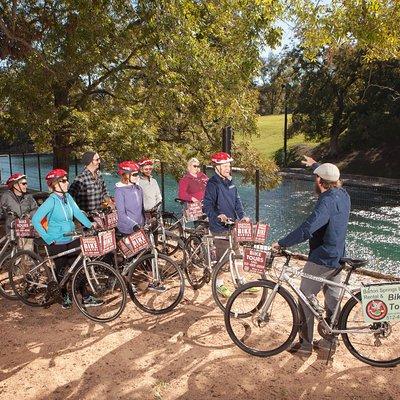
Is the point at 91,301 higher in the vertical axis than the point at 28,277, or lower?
lower

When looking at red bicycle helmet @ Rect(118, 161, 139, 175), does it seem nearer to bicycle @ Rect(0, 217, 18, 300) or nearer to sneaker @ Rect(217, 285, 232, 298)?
bicycle @ Rect(0, 217, 18, 300)

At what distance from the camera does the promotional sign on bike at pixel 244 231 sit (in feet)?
18.7

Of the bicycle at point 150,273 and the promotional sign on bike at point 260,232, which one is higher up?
the promotional sign on bike at point 260,232

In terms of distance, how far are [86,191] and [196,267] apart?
2206 mm

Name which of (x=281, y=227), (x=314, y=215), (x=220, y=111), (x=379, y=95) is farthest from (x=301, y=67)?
(x=314, y=215)

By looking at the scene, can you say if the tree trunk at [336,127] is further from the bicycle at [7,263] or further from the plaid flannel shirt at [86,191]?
the bicycle at [7,263]

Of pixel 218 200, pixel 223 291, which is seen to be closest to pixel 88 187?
pixel 218 200

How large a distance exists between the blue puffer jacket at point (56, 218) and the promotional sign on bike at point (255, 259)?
2.45m

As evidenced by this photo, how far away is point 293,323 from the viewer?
15.0 ft

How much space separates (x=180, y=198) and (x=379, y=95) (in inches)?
1502

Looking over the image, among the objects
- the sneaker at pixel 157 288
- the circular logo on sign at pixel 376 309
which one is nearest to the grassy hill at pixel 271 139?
Result: the sneaker at pixel 157 288

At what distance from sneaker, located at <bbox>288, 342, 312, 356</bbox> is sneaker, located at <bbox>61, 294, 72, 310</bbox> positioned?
3.18m

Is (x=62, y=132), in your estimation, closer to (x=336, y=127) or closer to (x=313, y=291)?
(x=313, y=291)

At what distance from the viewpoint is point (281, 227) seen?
21.2 metres
